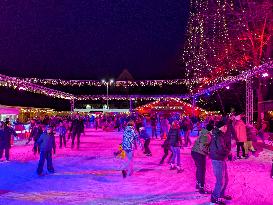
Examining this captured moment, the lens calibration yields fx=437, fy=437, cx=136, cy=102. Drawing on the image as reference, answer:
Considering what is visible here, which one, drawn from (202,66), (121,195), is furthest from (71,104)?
(121,195)

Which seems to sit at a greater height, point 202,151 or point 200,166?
point 202,151

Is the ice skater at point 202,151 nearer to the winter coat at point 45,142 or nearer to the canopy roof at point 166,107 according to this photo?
the winter coat at point 45,142

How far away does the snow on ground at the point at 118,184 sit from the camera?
26.9ft

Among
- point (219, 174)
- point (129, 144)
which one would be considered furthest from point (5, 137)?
point (219, 174)

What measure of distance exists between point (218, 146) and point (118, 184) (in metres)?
3.08

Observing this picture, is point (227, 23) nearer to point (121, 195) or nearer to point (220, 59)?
point (220, 59)

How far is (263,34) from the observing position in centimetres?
2756

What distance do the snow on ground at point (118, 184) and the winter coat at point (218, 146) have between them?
90cm

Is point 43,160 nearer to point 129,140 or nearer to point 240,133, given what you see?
point 129,140

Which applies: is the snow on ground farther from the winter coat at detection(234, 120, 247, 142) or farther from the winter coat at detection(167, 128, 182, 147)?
the winter coat at detection(234, 120, 247, 142)

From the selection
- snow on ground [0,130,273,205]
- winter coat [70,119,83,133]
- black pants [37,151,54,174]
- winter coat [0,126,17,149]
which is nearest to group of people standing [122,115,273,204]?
snow on ground [0,130,273,205]

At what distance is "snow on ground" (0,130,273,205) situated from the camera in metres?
8.21

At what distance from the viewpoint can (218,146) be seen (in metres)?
7.79

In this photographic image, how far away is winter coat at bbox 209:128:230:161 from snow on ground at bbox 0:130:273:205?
2.96ft
